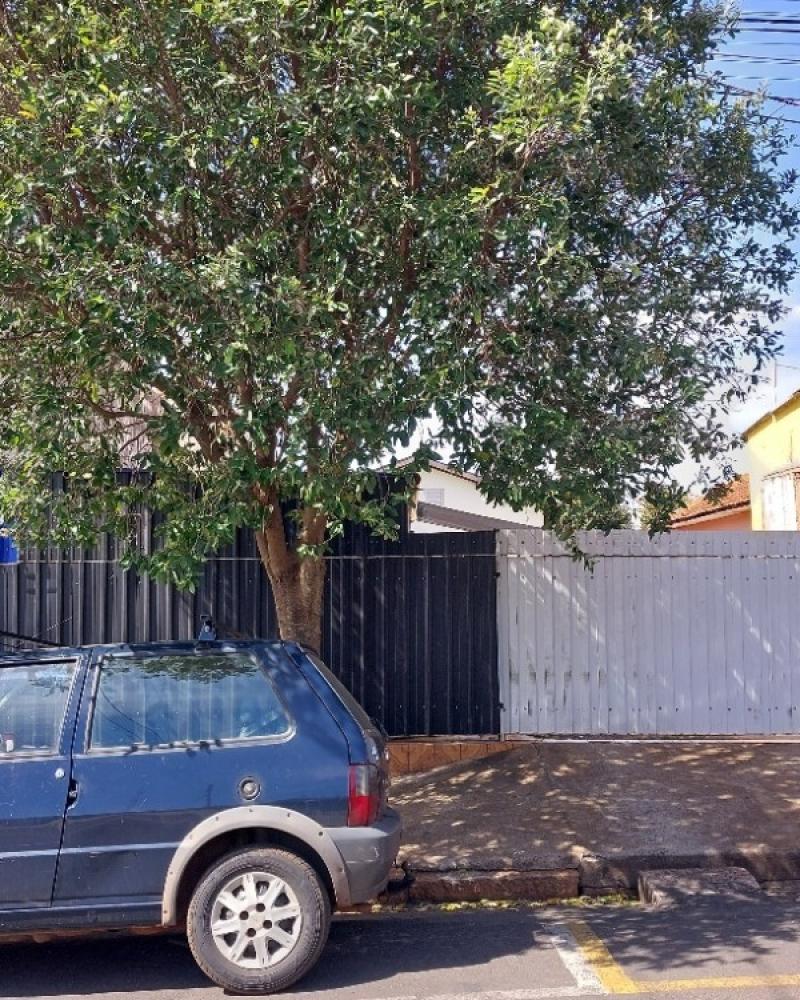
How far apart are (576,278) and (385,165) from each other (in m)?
1.47

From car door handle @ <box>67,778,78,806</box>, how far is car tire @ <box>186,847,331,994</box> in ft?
2.41

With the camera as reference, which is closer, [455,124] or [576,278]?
[576,278]

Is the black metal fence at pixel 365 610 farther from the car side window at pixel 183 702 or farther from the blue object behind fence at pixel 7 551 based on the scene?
the car side window at pixel 183 702

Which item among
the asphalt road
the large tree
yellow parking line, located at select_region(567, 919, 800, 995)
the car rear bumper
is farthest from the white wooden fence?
the car rear bumper

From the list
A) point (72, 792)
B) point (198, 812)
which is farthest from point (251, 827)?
point (72, 792)

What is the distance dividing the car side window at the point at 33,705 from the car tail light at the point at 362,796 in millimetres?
1495

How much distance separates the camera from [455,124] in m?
6.99

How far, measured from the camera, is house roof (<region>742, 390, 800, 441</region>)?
15916 mm

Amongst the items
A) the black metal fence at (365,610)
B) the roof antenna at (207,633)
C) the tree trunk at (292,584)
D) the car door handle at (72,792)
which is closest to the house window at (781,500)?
the black metal fence at (365,610)

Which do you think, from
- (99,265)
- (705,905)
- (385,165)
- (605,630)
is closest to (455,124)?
(385,165)

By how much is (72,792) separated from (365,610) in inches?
179

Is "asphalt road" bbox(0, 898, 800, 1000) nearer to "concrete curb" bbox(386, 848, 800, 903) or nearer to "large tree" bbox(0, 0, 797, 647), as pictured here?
"concrete curb" bbox(386, 848, 800, 903)

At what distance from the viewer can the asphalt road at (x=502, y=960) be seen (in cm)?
505

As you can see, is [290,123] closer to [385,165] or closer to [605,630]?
[385,165]
